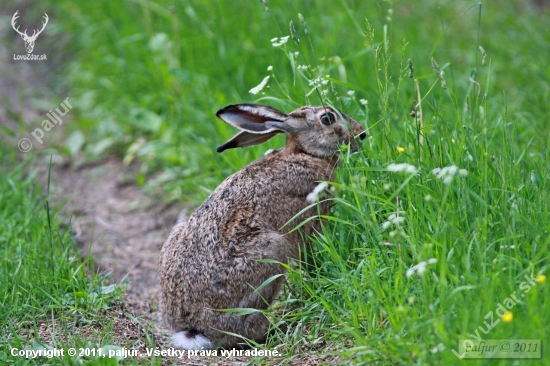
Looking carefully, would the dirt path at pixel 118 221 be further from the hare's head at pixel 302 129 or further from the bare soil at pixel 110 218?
the hare's head at pixel 302 129

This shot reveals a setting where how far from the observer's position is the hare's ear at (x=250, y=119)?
15.5ft

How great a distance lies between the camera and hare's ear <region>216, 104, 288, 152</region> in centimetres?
473

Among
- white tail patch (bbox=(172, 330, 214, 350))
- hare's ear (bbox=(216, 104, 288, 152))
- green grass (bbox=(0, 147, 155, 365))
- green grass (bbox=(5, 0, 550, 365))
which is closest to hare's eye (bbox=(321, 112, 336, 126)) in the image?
green grass (bbox=(5, 0, 550, 365))

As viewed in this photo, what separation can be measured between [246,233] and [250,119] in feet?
2.77

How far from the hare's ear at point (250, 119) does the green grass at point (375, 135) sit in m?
0.14

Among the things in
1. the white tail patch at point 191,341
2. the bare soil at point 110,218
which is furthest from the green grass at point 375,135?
the white tail patch at point 191,341

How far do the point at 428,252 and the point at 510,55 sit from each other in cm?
472

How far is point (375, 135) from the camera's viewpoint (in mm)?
4781

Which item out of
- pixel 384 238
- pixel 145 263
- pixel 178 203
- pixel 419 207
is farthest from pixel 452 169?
pixel 178 203

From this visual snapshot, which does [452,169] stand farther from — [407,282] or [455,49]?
[455,49]

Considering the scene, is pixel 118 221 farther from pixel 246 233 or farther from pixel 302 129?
pixel 246 233

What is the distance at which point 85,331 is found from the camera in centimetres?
423

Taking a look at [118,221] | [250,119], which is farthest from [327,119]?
[118,221]

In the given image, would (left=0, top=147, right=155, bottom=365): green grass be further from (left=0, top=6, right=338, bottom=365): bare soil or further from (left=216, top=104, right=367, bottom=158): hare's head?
(left=216, top=104, right=367, bottom=158): hare's head
